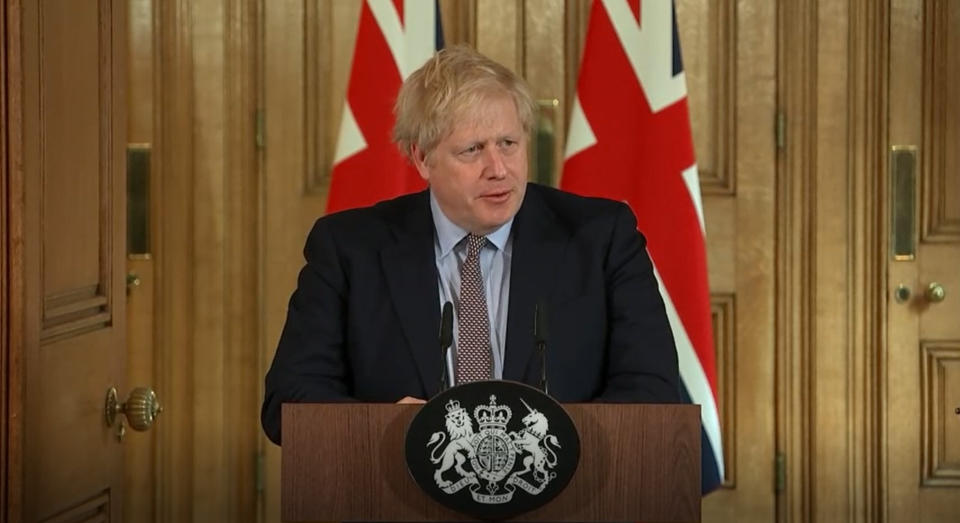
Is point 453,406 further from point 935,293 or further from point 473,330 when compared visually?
point 935,293

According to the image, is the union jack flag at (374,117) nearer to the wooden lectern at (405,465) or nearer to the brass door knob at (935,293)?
the brass door knob at (935,293)

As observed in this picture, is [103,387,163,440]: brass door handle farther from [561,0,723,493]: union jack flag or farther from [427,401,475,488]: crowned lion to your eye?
[561,0,723,493]: union jack flag

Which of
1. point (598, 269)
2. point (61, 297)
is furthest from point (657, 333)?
point (61, 297)

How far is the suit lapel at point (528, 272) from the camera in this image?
7.84 ft

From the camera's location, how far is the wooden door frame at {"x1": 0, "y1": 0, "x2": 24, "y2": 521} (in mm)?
2289

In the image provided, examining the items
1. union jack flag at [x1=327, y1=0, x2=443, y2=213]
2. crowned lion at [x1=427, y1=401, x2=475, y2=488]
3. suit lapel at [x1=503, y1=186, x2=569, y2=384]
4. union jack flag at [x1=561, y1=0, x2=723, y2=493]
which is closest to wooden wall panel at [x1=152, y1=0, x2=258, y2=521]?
union jack flag at [x1=327, y1=0, x2=443, y2=213]

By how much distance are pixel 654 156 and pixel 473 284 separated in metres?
1.67

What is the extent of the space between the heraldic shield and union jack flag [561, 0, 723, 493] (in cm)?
212

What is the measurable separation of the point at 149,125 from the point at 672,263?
166 cm

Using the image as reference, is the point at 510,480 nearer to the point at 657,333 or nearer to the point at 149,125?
the point at 657,333

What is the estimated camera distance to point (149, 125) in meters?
4.37

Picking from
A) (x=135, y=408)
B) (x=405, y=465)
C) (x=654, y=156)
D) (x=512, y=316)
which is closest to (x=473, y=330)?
(x=512, y=316)

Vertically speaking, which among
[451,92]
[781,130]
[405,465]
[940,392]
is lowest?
[940,392]

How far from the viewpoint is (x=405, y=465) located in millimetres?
1940
